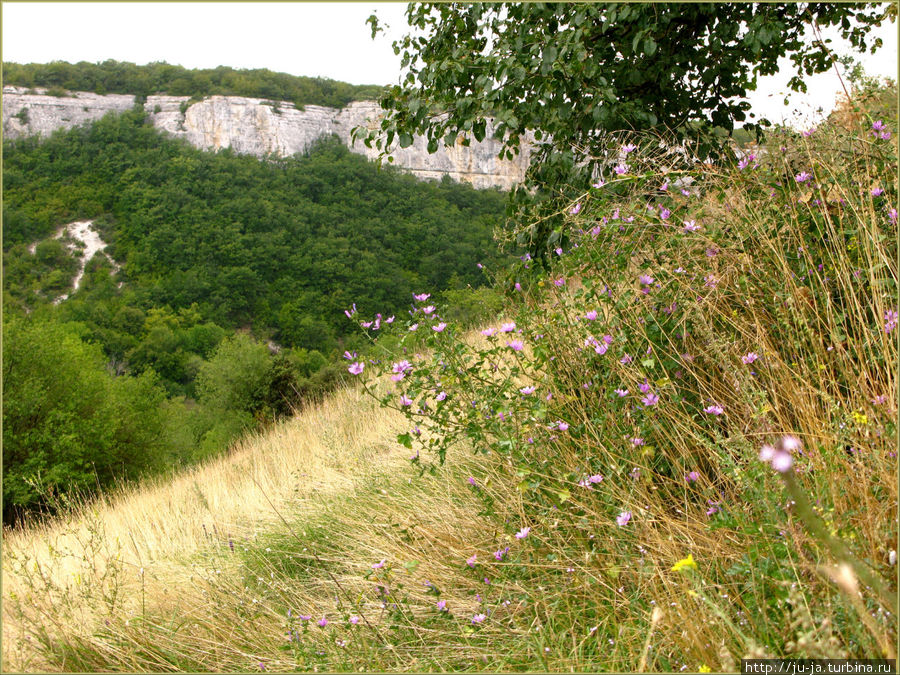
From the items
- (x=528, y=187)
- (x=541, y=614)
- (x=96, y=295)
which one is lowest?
(x=96, y=295)

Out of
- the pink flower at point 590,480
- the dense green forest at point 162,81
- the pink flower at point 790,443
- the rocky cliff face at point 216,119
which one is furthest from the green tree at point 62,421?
the dense green forest at point 162,81

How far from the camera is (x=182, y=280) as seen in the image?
41.9 m

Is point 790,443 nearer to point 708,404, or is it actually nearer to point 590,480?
point 590,480

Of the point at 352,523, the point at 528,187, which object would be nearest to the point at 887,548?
the point at 352,523

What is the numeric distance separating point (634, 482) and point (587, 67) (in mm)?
2371

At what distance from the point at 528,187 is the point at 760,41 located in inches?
57.6

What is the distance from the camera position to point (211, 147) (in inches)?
2542

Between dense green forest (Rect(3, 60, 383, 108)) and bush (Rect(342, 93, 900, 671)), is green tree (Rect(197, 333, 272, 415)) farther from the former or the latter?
dense green forest (Rect(3, 60, 383, 108))

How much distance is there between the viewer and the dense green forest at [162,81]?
2692 inches

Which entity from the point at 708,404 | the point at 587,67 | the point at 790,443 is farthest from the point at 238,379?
the point at 790,443

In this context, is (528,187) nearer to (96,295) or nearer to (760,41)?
(760,41)

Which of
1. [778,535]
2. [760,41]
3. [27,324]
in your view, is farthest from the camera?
[27,324]

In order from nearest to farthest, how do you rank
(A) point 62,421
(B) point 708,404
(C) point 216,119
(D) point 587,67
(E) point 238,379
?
(B) point 708,404
(D) point 587,67
(A) point 62,421
(E) point 238,379
(C) point 216,119

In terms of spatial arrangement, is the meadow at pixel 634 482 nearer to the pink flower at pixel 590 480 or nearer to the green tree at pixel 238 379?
the pink flower at pixel 590 480
